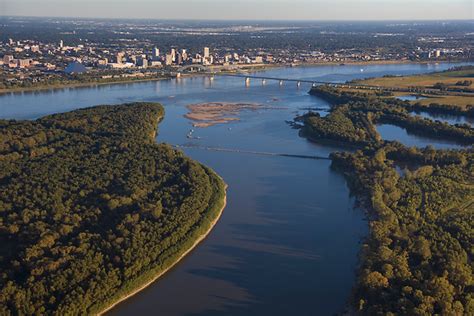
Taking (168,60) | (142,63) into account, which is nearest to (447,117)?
(168,60)

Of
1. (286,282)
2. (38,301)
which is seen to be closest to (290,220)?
(286,282)

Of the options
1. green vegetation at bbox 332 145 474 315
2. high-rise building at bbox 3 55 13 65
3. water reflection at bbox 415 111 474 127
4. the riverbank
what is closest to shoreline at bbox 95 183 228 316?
green vegetation at bbox 332 145 474 315

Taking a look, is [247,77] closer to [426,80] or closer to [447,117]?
[426,80]

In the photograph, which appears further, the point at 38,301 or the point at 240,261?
the point at 240,261

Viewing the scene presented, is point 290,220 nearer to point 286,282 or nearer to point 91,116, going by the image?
point 286,282

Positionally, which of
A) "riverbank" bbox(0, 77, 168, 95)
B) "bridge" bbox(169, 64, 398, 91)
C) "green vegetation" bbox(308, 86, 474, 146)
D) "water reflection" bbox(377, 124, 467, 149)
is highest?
"bridge" bbox(169, 64, 398, 91)

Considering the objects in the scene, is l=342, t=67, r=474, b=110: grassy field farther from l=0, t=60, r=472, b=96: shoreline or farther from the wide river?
l=0, t=60, r=472, b=96: shoreline
